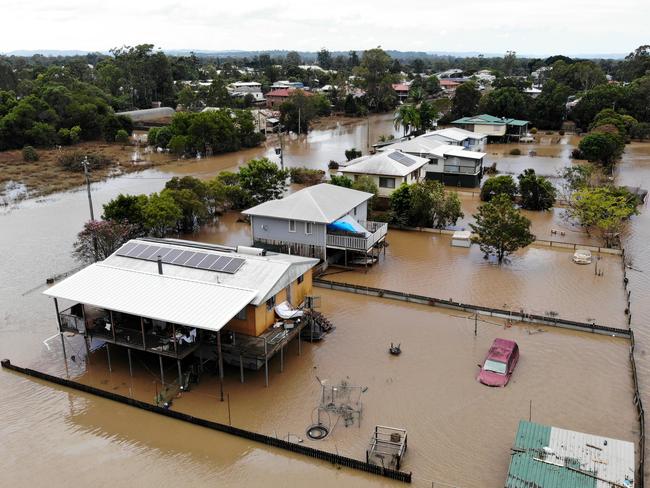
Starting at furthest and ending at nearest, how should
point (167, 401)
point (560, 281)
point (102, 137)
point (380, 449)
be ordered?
point (102, 137) → point (560, 281) → point (167, 401) → point (380, 449)

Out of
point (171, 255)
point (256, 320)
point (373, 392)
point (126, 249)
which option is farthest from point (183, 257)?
point (373, 392)

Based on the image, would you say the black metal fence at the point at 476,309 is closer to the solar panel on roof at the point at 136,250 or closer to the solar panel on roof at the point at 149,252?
the solar panel on roof at the point at 149,252

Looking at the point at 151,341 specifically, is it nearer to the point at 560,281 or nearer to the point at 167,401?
the point at 167,401

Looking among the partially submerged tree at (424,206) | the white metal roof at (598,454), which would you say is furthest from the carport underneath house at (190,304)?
the partially submerged tree at (424,206)

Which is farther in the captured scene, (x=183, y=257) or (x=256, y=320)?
(x=183, y=257)

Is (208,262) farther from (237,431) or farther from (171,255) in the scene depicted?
(237,431)

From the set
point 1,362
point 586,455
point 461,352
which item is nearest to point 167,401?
point 1,362

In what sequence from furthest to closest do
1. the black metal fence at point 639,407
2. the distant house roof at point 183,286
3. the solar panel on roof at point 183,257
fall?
the solar panel on roof at point 183,257 → the distant house roof at point 183,286 → the black metal fence at point 639,407
